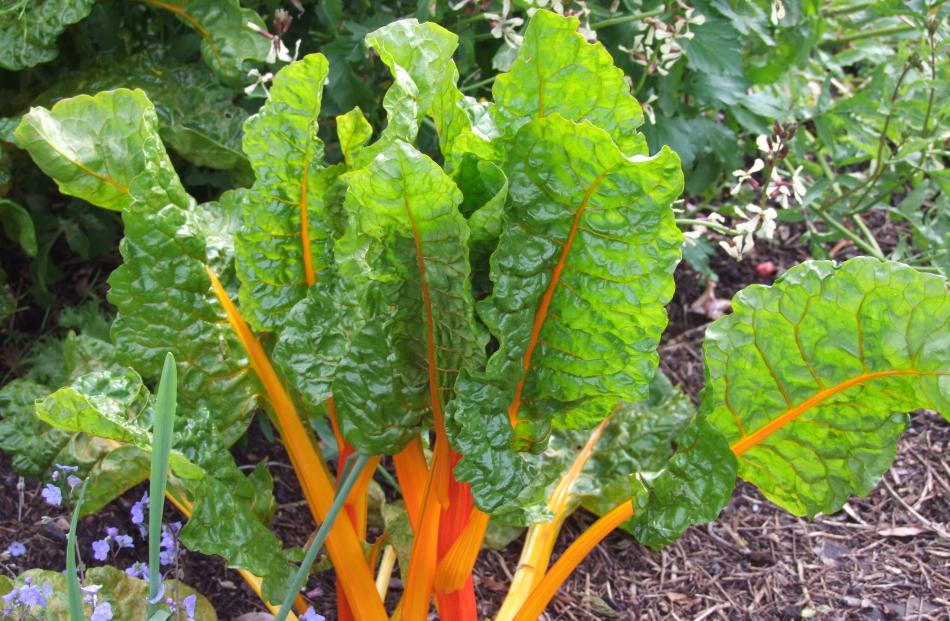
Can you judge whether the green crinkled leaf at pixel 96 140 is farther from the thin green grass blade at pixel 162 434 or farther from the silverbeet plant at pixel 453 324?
the thin green grass blade at pixel 162 434

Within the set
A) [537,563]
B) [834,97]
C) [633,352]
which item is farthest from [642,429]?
[834,97]

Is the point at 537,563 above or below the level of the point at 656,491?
below

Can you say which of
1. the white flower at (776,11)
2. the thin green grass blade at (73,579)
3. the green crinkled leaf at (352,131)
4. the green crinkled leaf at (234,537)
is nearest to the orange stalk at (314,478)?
the green crinkled leaf at (234,537)

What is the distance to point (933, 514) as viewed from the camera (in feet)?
7.95

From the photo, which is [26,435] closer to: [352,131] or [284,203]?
[284,203]

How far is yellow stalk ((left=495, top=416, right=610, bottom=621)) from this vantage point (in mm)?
1975

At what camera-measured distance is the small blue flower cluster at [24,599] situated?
1664mm

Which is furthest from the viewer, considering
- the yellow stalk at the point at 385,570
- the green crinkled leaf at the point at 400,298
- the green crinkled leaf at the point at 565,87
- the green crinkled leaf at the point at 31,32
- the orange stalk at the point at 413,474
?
the green crinkled leaf at the point at 31,32

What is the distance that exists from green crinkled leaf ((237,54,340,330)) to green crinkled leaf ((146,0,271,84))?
0.48 meters

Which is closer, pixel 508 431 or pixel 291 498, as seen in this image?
pixel 508 431

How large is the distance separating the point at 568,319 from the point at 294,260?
1.82 feet

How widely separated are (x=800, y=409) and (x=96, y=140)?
1.32 m

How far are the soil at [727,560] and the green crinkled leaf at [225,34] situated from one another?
840 millimetres

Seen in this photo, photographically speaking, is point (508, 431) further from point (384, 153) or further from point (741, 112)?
point (741, 112)
